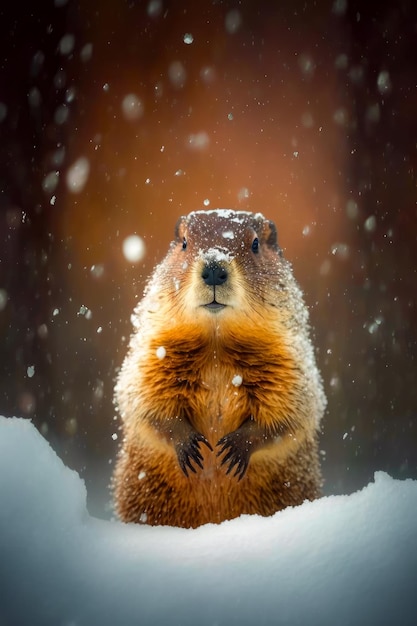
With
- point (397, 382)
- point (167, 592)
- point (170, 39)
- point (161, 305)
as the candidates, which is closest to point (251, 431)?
point (161, 305)

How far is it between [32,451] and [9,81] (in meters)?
1.56

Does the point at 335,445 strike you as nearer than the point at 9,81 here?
No

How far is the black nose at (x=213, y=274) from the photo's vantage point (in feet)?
5.66

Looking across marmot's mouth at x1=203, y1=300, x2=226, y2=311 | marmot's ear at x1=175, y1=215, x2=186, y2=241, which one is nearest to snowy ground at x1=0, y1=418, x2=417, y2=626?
marmot's mouth at x1=203, y1=300, x2=226, y2=311

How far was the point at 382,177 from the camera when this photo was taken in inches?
111

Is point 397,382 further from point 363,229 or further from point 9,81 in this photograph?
point 9,81

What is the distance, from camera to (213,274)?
5.66 ft

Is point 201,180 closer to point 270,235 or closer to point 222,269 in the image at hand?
point 270,235

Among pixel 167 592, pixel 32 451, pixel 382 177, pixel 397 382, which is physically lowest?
pixel 167 592

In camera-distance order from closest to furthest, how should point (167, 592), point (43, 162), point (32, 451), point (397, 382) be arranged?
point (167, 592)
point (32, 451)
point (43, 162)
point (397, 382)

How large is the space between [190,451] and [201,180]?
1.45 m

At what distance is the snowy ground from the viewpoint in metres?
1.00

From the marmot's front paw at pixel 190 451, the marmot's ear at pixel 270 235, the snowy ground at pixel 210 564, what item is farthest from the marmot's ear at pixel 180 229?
the snowy ground at pixel 210 564

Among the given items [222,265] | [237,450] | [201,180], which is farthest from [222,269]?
[201,180]
